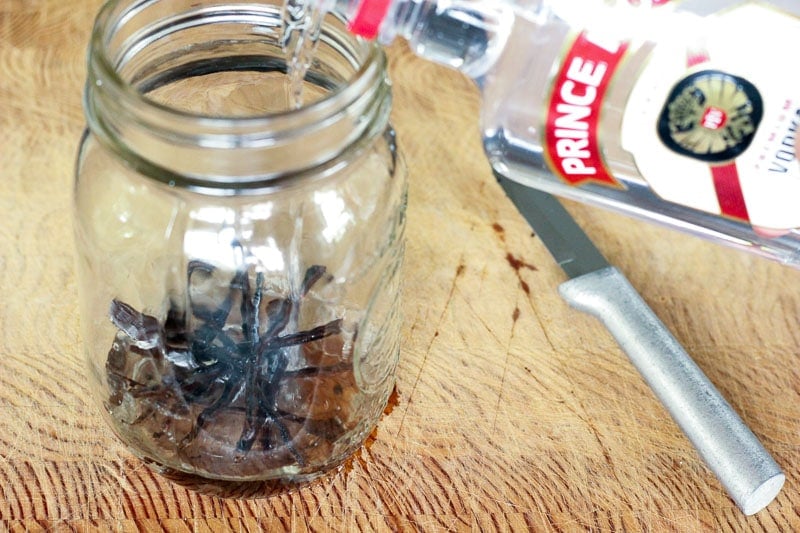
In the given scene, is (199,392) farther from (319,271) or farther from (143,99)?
(143,99)

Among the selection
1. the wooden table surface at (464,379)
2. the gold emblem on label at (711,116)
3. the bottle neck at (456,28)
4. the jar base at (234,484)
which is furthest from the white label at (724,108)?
the jar base at (234,484)

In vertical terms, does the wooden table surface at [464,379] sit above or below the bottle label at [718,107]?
below

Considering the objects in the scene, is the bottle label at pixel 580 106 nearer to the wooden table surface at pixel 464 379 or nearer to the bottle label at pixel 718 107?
the bottle label at pixel 718 107

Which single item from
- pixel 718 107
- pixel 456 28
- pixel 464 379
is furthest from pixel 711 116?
pixel 464 379

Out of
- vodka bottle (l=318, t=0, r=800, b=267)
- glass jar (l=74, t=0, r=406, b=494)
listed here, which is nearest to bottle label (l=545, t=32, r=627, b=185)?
vodka bottle (l=318, t=0, r=800, b=267)

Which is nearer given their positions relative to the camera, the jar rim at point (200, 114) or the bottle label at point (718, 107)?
the jar rim at point (200, 114)

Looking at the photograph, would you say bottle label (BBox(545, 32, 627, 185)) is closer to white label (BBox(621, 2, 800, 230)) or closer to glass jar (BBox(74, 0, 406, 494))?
white label (BBox(621, 2, 800, 230))

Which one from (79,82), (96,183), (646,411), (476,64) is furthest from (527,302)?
(79,82)

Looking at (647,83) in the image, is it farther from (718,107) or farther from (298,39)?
(298,39)
